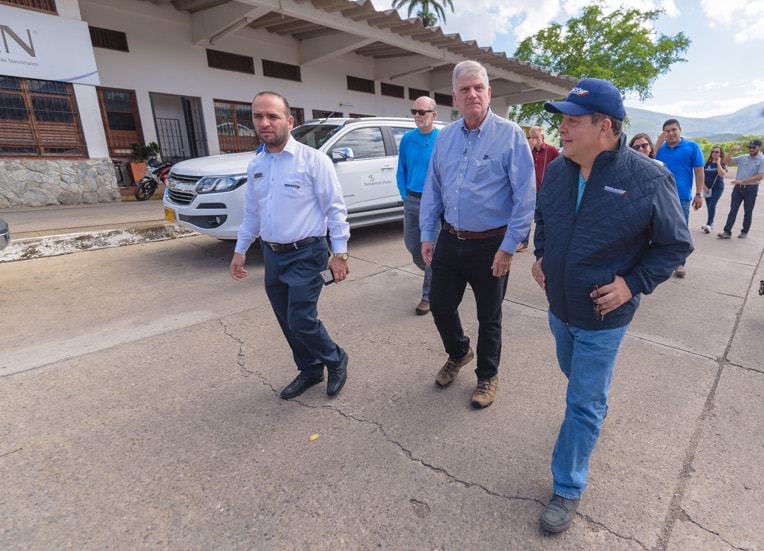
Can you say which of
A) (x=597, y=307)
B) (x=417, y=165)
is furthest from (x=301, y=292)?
(x=417, y=165)

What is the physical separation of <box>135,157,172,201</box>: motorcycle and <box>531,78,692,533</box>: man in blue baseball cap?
11.3 meters

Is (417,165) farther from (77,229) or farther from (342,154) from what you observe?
(77,229)

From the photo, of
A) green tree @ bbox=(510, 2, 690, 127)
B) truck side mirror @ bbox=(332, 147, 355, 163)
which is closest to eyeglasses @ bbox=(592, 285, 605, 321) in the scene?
truck side mirror @ bbox=(332, 147, 355, 163)

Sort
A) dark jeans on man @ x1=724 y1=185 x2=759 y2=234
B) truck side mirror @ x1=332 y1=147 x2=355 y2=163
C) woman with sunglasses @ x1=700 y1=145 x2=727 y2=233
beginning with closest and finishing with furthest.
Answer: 1. truck side mirror @ x1=332 y1=147 x2=355 y2=163
2. dark jeans on man @ x1=724 y1=185 x2=759 y2=234
3. woman with sunglasses @ x1=700 y1=145 x2=727 y2=233

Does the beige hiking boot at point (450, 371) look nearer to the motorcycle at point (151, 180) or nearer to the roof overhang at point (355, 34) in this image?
the roof overhang at point (355, 34)

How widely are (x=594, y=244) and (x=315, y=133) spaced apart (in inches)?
219

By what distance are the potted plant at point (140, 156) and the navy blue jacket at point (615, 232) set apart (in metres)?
12.3

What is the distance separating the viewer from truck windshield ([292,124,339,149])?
243 inches

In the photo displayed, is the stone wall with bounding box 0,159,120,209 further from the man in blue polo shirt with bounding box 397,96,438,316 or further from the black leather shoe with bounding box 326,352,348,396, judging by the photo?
the black leather shoe with bounding box 326,352,348,396

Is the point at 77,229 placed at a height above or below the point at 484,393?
above

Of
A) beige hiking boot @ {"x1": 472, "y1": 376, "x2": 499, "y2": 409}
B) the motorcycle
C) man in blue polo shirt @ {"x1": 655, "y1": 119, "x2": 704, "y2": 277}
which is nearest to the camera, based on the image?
beige hiking boot @ {"x1": 472, "y1": 376, "x2": 499, "y2": 409}

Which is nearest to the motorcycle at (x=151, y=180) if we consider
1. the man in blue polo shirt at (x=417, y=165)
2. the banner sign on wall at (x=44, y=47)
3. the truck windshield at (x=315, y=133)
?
the banner sign on wall at (x=44, y=47)

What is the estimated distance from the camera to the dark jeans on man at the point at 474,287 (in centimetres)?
246

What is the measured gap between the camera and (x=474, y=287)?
255cm
